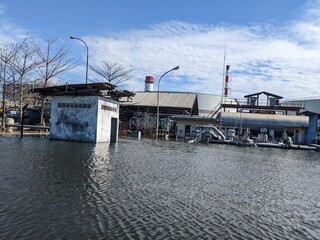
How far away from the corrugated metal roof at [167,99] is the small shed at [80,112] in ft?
99.3

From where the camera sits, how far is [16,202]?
692 cm

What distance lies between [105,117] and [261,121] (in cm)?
3074

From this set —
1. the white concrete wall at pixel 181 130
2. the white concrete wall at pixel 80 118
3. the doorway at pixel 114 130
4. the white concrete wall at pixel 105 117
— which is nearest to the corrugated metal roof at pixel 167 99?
the white concrete wall at pixel 181 130

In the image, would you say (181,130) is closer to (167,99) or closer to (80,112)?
(167,99)

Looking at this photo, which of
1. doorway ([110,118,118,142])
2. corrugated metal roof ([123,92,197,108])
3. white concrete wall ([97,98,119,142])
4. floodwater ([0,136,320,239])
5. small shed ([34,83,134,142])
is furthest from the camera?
corrugated metal roof ([123,92,197,108])

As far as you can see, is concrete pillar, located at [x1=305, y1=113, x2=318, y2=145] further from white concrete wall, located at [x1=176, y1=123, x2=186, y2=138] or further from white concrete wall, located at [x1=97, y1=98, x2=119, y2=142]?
white concrete wall, located at [x1=97, y1=98, x2=119, y2=142]

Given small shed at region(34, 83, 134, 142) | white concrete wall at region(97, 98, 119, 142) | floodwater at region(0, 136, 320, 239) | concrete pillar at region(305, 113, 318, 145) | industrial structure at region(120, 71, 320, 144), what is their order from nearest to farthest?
1. floodwater at region(0, 136, 320, 239)
2. small shed at region(34, 83, 134, 142)
3. white concrete wall at region(97, 98, 119, 142)
4. concrete pillar at region(305, 113, 318, 145)
5. industrial structure at region(120, 71, 320, 144)

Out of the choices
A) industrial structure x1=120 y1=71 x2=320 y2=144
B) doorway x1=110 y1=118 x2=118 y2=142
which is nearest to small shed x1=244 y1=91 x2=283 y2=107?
industrial structure x1=120 y1=71 x2=320 y2=144

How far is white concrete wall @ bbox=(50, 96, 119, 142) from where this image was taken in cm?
2367

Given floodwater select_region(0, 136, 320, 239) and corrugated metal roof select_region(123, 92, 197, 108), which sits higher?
corrugated metal roof select_region(123, 92, 197, 108)

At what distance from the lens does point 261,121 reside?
49594 millimetres

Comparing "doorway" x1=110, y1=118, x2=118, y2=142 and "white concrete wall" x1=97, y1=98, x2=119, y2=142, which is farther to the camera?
"doorway" x1=110, y1=118, x2=118, y2=142

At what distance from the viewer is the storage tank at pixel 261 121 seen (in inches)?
1907

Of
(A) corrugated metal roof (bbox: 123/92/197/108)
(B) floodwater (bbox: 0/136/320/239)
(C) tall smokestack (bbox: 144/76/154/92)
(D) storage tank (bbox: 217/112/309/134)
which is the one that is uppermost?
(C) tall smokestack (bbox: 144/76/154/92)
